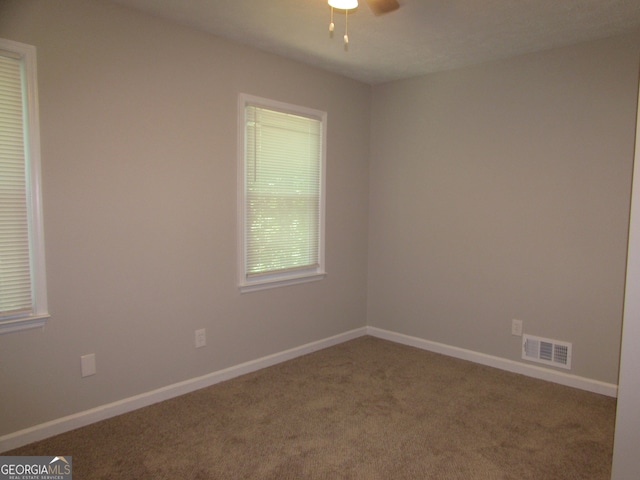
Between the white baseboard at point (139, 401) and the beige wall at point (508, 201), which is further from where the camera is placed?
the beige wall at point (508, 201)

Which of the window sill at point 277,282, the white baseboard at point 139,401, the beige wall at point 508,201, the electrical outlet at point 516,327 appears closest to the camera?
the white baseboard at point 139,401

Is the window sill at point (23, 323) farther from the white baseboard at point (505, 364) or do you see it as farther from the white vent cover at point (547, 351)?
the white vent cover at point (547, 351)

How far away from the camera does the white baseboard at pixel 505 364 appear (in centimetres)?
307

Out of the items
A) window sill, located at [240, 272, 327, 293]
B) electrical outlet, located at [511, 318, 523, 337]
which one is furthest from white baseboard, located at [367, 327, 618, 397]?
window sill, located at [240, 272, 327, 293]

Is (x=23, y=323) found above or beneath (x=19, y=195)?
beneath

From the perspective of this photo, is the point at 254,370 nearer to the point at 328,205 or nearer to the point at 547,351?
the point at 328,205

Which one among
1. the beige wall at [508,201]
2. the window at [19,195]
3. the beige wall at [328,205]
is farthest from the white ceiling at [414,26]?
the window at [19,195]

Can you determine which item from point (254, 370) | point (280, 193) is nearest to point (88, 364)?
point (254, 370)

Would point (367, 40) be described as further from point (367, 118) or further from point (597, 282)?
point (597, 282)

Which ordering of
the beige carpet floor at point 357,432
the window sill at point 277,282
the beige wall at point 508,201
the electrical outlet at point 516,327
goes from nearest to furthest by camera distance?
1. the beige carpet floor at point 357,432
2. the beige wall at point 508,201
3. the window sill at point 277,282
4. the electrical outlet at point 516,327

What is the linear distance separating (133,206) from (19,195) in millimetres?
586

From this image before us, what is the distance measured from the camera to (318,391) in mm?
3047

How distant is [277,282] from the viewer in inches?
138

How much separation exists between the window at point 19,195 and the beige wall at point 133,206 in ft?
0.18
